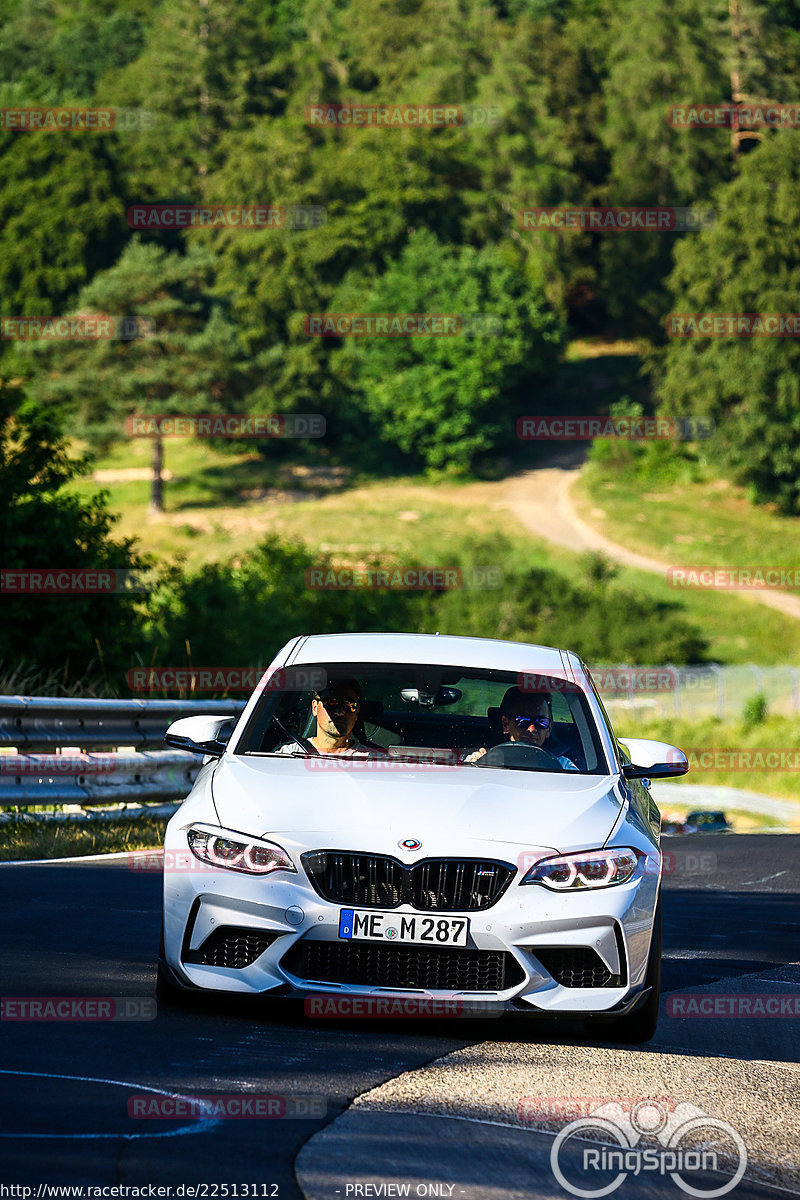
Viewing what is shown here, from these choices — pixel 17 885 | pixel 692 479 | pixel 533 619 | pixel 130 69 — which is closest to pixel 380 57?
pixel 130 69

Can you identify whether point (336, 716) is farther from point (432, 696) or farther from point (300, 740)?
point (432, 696)

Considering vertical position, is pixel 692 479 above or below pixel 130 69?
below

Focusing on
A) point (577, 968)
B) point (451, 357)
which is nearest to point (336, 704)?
point (577, 968)

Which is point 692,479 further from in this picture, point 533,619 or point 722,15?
point 722,15

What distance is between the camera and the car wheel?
6.18 m

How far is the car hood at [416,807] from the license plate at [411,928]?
225mm

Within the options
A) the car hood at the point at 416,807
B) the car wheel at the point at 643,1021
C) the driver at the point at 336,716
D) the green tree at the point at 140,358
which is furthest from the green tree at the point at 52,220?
the car wheel at the point at 643,1021

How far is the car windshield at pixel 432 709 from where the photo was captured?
276 inches

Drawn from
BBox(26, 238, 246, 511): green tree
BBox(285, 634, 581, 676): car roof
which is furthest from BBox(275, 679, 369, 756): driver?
BBox(26, 238, 246, 511): green tree

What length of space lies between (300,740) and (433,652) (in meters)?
0.76

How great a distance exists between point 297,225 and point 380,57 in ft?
72.4

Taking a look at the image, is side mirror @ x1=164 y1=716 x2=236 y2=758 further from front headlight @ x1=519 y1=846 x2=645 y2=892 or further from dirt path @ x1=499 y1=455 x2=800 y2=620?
dirt path @ x1=499 y1=455 x2=800 y2=620

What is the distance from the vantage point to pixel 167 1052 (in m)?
5.51

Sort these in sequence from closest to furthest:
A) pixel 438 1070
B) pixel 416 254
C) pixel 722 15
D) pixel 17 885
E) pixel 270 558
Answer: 1. pixel 438 1070
2. pixel 17 885
3. pixel 270 558
4. pixel 416 254
5. pixel 722 15
